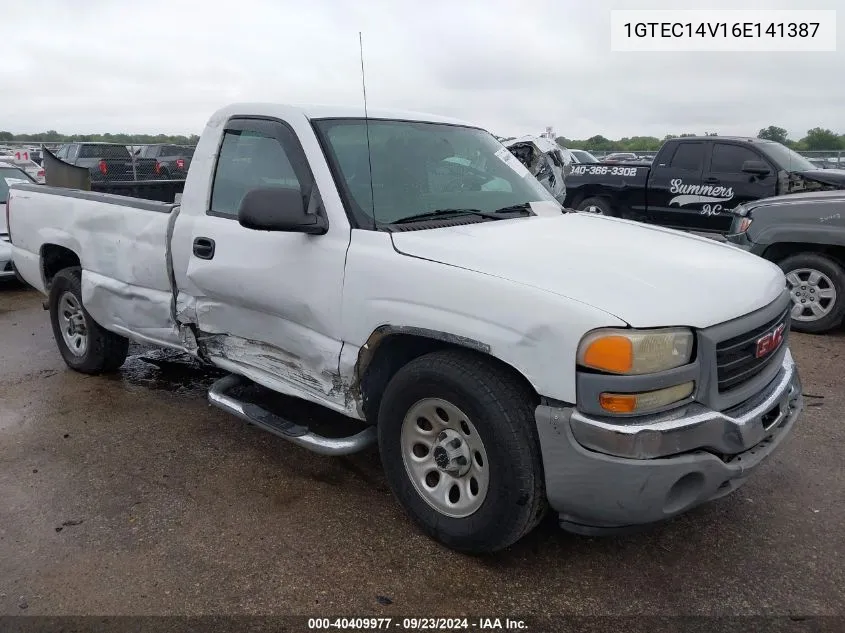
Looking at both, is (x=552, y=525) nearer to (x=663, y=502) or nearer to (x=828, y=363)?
(x=663, y=502)

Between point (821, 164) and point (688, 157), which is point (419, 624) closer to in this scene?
point (688, 157)

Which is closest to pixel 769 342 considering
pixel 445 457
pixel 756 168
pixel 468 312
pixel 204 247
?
pixel 468 312

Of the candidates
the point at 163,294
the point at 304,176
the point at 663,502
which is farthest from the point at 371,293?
the point at 163,294

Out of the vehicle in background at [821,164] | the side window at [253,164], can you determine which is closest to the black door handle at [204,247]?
the side window at [253,164]

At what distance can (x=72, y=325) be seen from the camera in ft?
17.3

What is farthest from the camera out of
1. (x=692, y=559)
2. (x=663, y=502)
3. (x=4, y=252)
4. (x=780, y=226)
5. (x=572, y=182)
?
(x=572, y=182)

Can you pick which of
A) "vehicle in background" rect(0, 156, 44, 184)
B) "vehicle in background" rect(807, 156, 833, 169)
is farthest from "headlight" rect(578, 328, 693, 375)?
"vehicle in background" rect(0, 156, 44, 184)

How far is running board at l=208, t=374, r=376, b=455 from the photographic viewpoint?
3.21 m

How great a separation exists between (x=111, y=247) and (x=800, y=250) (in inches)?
232

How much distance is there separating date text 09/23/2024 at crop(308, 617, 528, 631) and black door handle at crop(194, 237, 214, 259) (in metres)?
2.00

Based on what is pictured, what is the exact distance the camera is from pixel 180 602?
8.82 feet

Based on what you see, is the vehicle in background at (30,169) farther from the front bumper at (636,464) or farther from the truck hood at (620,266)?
the front bumper at (636,464)

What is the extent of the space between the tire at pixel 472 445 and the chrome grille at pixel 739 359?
724 mm

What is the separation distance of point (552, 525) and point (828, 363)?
355 centimetres
